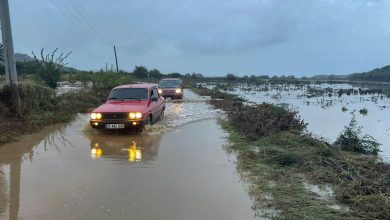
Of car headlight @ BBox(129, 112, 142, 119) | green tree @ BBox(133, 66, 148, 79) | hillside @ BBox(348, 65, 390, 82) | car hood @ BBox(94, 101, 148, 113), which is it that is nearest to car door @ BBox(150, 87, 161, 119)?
car hood @ BBox(94, 101, 148, 113)

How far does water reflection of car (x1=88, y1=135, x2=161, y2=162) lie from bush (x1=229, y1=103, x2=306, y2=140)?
3.07 meters

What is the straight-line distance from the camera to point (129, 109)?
13.5 metres

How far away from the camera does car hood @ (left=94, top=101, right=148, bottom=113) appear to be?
531 inches

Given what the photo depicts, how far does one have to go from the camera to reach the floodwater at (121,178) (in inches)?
248

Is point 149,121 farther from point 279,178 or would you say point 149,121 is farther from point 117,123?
point 279,178

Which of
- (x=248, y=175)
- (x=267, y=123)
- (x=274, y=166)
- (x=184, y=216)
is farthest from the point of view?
(x=267, y=123)

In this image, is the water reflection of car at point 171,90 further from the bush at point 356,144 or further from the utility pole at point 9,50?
the bush at point 356,144

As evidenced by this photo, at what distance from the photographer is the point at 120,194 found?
7090 mm

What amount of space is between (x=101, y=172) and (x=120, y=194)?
1728 mm

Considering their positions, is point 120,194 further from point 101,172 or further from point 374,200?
point 374,200

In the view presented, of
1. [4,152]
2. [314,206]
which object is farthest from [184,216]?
[4,152]

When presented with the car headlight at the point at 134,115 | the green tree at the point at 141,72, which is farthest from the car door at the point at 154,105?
the green tree at the point at 141,72

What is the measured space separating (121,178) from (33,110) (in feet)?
31.4

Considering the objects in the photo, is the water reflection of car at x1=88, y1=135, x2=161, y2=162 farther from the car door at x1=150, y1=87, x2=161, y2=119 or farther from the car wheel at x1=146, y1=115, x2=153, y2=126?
the car door at x1=150, y1=87, x2=161, y2=119
